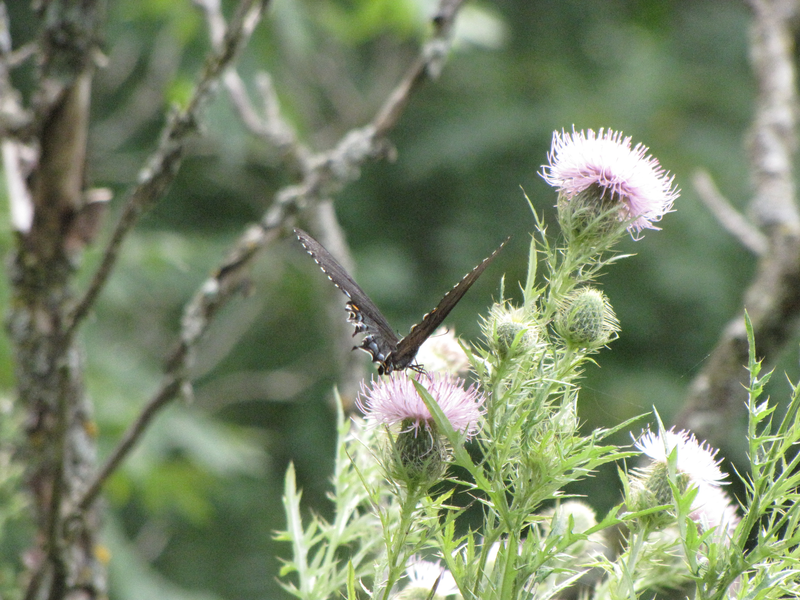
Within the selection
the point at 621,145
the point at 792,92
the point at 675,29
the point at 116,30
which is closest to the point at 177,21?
the point at 116,30

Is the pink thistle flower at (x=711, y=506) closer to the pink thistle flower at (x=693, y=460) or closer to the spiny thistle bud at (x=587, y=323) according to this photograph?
the pink thistle flower at (x=693, y=460)

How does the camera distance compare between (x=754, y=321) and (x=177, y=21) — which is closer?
(x=754, y=321)

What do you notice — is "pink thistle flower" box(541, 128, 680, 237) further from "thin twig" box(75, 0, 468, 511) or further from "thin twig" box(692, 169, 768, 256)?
"thin twig" box(692, 169, 768, 256)

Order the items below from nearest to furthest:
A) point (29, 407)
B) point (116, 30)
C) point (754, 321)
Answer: point (29, 407) → point (754, 321) → point (116, 30)

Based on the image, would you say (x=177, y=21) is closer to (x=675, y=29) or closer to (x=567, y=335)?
(x=567, y=335)

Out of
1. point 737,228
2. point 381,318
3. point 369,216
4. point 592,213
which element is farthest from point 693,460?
point 369,216

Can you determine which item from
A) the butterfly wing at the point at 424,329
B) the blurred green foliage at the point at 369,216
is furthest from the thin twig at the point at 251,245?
the blurred green foliage at the point at 369,216
